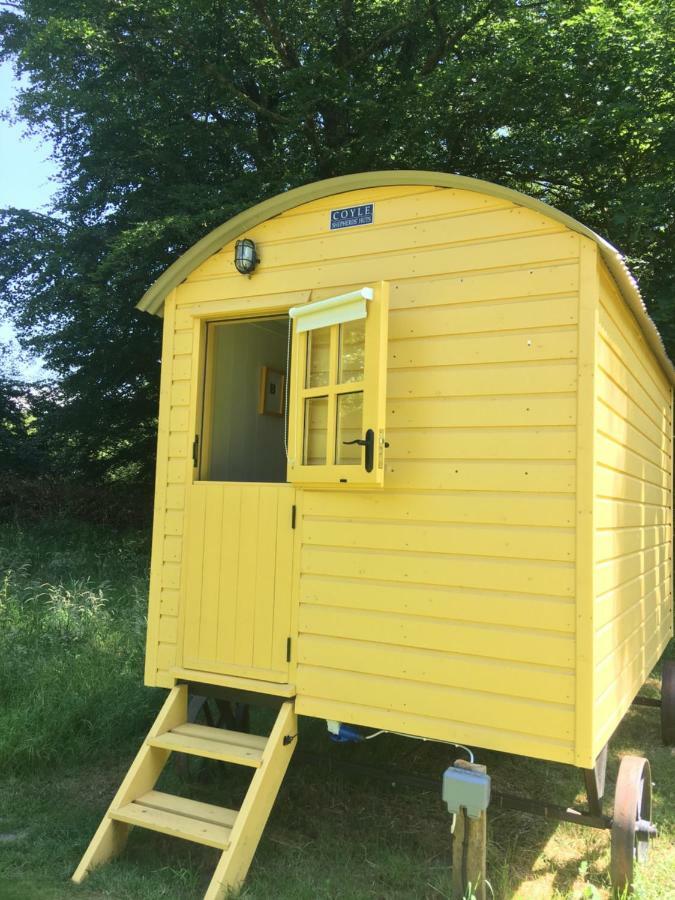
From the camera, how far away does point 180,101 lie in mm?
10977

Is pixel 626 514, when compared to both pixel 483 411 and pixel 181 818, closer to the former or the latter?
pixel 483 411

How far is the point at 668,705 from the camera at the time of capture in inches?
211

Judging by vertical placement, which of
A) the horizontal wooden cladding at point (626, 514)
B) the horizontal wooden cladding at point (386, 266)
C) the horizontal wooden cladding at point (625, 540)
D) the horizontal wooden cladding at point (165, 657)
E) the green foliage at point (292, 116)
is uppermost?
the green foliage at point (292, 116)

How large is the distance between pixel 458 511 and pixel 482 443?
0.34 meters

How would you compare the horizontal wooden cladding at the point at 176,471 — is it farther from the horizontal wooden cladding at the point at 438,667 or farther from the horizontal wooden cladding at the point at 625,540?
Answer: the horizontal wooden cladding at the point at 625,540

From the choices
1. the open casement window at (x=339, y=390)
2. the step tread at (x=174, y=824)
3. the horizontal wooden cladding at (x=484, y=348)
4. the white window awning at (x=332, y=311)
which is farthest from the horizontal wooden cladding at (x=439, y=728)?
the white window awning at (x=332, y=311)

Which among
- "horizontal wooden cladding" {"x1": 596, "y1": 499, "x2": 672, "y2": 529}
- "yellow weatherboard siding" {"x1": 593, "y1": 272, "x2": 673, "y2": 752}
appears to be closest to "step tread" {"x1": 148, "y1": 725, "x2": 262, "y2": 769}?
"yellow weatherboard siding" {"x1": 593, "y1": 272, "x2": 673, "y2": 752}

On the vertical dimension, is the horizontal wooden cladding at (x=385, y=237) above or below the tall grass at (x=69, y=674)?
above

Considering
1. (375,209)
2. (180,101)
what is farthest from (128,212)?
(375,209)

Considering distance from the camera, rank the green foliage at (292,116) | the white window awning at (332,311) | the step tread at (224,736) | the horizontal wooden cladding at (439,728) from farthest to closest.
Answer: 1. the green foliage at (292,116)
2. the step tread at (224,736)
3. the white window awning at (332,311)
4. the horizontal wooden cladding at (439,728)

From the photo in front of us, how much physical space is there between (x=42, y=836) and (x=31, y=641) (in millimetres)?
2357

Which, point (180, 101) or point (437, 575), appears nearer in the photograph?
point (437, 575)

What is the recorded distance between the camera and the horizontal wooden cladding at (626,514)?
11.1ft

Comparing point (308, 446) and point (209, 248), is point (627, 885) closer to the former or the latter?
point (308, 446)
